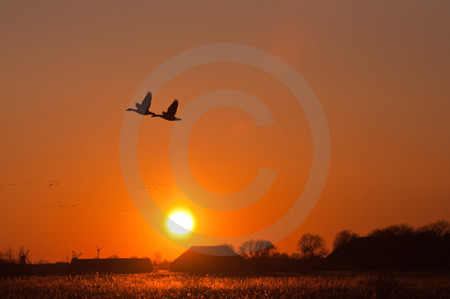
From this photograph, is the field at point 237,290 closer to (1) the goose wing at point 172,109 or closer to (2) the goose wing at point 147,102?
(1) the goose wing at point 172,109

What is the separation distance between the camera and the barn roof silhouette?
74931 millimetres

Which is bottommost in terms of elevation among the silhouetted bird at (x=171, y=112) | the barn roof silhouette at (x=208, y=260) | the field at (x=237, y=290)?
the field at (x=237, y=290)

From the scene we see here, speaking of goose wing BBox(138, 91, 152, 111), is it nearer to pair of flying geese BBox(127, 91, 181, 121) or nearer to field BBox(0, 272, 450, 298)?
pair of flying geese BBox(127, 91, 181, 121)

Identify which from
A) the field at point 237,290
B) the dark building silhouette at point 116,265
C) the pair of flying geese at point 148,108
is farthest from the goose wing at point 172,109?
the dark building silhouette at point 116,265

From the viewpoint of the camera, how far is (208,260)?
7750 cm

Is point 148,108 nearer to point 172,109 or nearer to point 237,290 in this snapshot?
point 172,109

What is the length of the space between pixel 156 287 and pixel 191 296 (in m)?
5.41

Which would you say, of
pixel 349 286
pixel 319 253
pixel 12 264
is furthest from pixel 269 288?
pixel 319 253

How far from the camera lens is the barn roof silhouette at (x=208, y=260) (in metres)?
74.9

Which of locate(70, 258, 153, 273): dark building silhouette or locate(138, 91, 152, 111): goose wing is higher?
locate(138, 91, 152, 111): goose wing

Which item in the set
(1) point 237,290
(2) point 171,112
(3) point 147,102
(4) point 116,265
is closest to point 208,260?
(4) point 116,265

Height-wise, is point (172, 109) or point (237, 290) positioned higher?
point (172, 109)

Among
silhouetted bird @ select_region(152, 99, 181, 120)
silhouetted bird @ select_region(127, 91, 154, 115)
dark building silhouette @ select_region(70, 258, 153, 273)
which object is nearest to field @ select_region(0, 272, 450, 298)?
silhouetted bird @ select_region(152, 99, 181, 120)

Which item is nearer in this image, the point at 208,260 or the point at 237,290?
the point at 237,290
